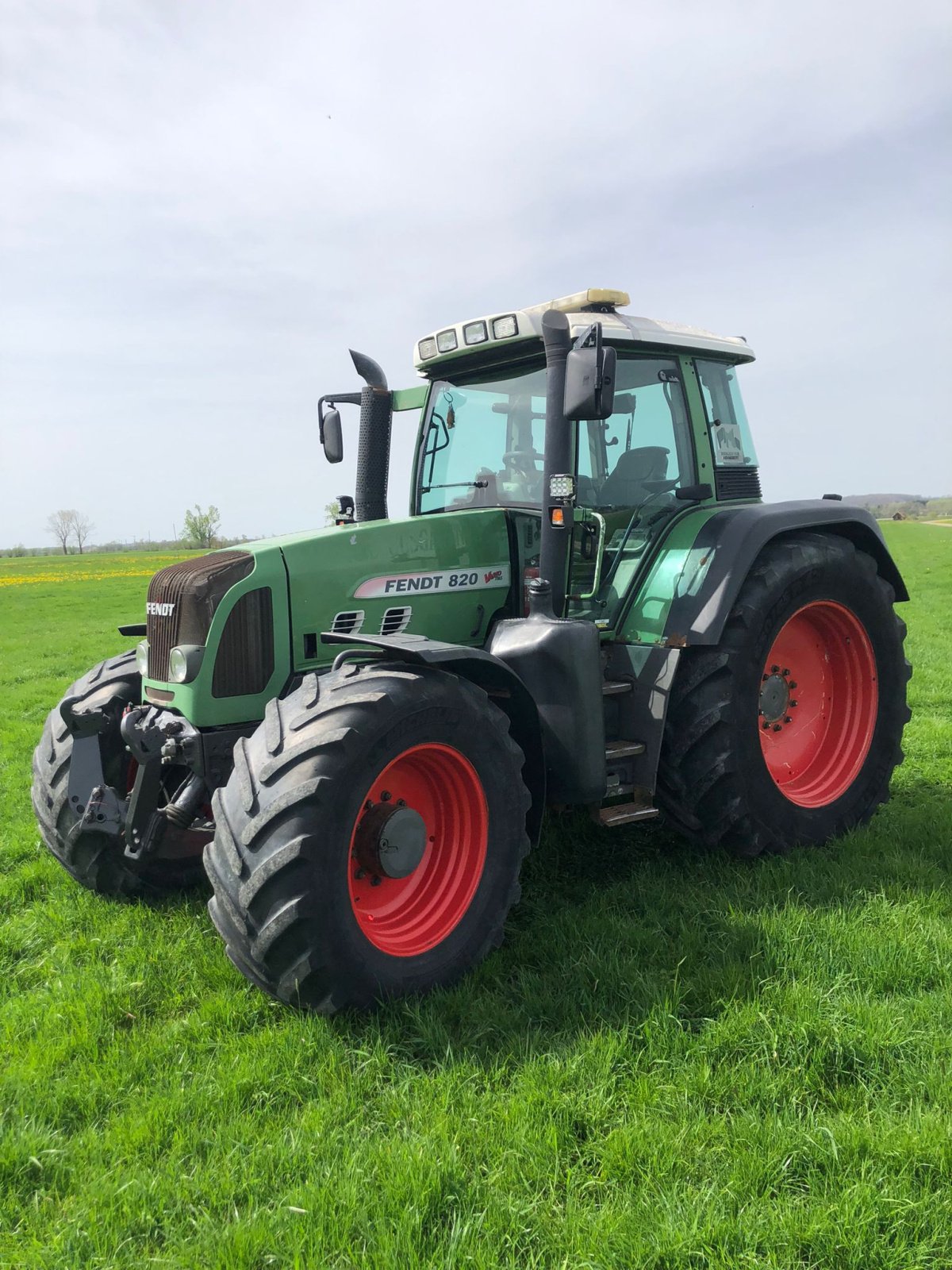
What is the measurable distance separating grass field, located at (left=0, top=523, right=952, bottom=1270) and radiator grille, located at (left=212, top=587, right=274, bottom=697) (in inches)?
41.0

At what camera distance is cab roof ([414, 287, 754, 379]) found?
4.38 metres

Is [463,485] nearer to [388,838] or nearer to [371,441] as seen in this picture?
[371,441]

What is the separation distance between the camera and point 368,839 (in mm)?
3410

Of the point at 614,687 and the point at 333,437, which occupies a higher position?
the point at 333,437

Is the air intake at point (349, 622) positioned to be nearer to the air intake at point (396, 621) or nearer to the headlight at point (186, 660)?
the air intake at point (396, 621)

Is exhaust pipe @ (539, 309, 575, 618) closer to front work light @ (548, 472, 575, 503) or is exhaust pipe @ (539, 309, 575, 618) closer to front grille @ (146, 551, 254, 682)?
front work light @ (548, 472, 575, 503)

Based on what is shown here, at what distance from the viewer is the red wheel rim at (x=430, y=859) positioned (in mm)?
3479

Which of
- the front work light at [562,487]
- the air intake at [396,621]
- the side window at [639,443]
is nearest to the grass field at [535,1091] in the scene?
the air intake at [396,621]

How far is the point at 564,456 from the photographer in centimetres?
408

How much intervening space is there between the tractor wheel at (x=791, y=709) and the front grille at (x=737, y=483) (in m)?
0.47

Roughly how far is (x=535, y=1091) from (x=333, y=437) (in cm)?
323

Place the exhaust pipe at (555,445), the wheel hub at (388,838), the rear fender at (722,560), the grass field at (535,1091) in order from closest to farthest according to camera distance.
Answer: the grass field at (535,1091) < the wheel hub at (388,838) < the exhaust pipe at (555,445) < the rear fender at (722,560)

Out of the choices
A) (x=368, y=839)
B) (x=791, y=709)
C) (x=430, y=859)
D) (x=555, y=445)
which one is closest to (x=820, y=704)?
(x=791, y=709)

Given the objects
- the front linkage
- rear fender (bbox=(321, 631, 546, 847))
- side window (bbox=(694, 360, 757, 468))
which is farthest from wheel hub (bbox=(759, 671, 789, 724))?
the front linkage
